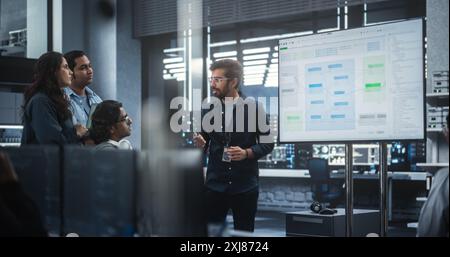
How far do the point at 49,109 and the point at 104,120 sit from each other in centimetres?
20

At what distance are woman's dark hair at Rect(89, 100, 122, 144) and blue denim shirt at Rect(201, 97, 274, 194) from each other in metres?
0.58

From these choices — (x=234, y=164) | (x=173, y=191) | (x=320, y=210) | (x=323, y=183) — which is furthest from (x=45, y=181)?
(x=323, y=183)

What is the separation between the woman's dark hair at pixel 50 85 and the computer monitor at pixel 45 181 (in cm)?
109

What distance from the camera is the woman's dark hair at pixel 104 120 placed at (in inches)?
83.8

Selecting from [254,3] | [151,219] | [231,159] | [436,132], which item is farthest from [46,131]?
[254,3]

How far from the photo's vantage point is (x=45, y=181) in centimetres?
114

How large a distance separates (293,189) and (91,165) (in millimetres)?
8085

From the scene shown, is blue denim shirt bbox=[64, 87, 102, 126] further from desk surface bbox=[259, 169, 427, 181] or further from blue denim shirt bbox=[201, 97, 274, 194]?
desk surface bbox=[259, 169, 427, 181]

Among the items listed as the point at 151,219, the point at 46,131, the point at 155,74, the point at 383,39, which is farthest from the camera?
the point at 155,74

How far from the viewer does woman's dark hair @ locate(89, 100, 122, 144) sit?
2.13 m

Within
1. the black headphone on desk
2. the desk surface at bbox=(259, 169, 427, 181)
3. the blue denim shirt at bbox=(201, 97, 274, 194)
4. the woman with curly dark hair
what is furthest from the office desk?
the desk surface at bbox=(259, 169, 427, 181)

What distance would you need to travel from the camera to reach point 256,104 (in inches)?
104

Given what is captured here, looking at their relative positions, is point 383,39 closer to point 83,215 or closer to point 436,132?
point 83,215
